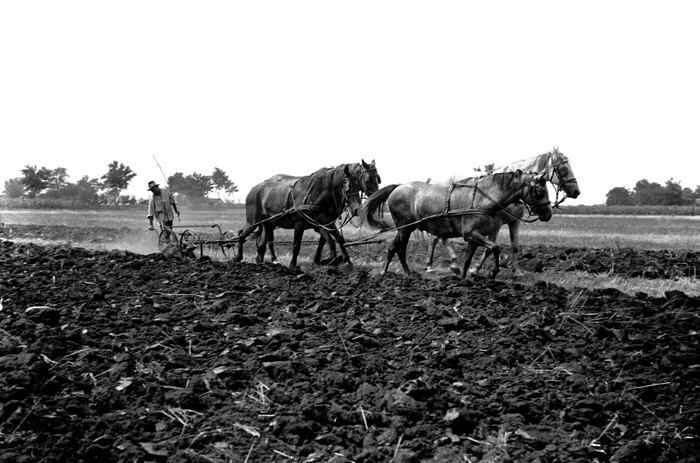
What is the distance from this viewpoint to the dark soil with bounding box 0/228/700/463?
15.3ft

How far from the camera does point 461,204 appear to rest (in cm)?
1166

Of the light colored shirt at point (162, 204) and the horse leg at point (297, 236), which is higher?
the light colored shirt at point (162, 204)

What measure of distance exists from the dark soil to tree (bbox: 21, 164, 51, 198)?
313 feet

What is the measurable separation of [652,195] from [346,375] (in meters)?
75.5

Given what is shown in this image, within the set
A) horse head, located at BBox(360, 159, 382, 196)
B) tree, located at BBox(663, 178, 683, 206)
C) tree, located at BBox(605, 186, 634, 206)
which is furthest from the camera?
tree, located at BBox(605, 186, 634, 206)

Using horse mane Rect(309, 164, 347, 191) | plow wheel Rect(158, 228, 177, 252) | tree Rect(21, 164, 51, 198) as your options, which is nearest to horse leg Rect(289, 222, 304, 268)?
horse mane Rect(309, 164, 347, 191)

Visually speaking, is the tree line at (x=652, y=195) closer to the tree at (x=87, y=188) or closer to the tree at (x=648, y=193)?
the tree at (x=648, y=193)

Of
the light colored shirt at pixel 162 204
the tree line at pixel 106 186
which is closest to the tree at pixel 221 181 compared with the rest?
the tree line at pixel 106 186

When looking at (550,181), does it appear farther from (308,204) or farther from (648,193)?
(648,193)

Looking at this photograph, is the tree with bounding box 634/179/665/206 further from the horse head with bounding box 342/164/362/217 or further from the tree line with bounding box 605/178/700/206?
the horse head with bounding box 342/164/362/217

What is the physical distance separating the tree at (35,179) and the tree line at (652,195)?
233ft

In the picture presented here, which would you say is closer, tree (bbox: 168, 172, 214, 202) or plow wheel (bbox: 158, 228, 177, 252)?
plow wheel (bbox: 158, 228, 177, 252)

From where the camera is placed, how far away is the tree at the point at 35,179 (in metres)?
97.4

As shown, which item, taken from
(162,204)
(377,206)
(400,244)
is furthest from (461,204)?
(162,204)
